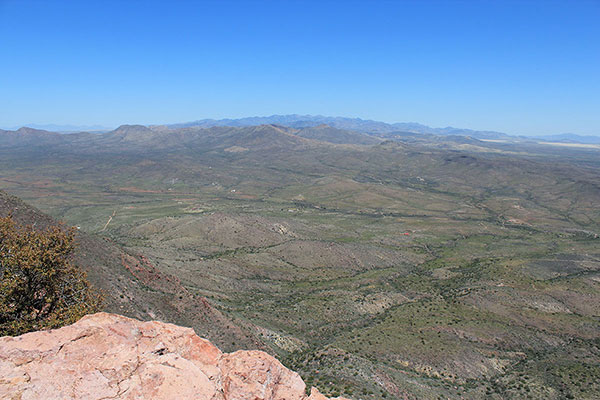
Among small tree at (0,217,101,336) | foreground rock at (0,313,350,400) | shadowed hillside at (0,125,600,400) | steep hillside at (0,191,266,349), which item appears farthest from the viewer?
shadowed hillside at (0,125,600,400)

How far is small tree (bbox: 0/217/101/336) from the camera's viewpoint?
19.9 meters

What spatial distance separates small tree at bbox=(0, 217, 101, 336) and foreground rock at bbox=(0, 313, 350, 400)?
4.77 meters

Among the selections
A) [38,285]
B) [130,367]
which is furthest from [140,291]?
[130,367]

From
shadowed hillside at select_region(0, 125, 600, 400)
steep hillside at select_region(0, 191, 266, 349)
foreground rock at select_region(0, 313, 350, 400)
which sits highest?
foreground rock at select_region(0, 313, 350, 400)

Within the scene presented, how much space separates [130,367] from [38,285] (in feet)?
37.8

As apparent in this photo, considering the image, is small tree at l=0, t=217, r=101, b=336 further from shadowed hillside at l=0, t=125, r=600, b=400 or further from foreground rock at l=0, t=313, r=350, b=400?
shadowed hillside at l=0, t=125, r=600, b=400

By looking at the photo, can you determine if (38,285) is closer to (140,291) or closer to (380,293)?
(140,291)

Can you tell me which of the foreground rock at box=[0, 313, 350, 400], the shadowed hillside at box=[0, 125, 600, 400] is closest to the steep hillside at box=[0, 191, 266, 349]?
the shadowed hillside at box=[0, 125, 600, 400]

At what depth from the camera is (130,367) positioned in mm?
14852

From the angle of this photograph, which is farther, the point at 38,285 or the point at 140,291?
the point at 140,291

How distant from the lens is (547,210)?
174 meters

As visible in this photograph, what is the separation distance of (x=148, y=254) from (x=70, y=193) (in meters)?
136

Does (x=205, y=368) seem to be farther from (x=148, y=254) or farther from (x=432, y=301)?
(x=148, y=254)

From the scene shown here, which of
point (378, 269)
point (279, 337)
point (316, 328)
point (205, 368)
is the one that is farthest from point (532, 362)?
point (205, 368)
